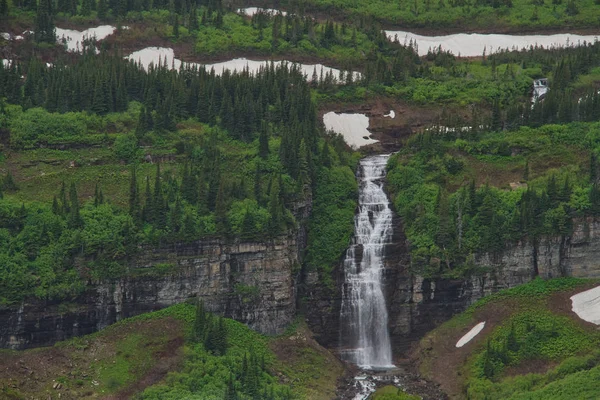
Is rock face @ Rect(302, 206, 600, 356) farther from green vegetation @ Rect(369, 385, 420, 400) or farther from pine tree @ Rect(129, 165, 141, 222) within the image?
pine tree @ Rect(129, 165, 141, 222)

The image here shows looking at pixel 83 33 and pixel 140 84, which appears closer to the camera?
pixel 140 84

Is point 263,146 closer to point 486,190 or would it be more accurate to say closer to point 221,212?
point 221,212

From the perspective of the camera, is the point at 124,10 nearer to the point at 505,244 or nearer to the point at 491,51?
the point at 491,51

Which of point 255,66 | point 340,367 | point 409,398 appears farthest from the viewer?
point 255,66

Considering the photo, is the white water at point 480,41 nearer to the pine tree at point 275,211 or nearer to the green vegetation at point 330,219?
the green vegetation at point 330,219

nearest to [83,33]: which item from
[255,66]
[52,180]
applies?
[255,66]

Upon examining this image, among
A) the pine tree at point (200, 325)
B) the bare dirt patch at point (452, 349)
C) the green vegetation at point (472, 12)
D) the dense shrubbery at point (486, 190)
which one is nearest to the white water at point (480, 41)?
the green vegetation at point (472, 12)

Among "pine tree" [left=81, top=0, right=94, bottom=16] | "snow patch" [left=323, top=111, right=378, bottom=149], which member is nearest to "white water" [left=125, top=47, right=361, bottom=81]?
"pine tree" [left=81, top=0, right=94, bottom=16]
